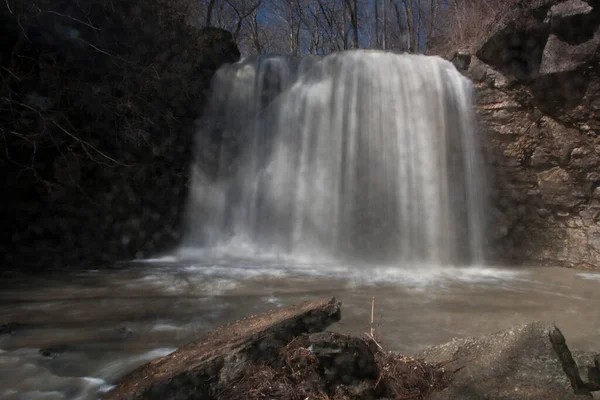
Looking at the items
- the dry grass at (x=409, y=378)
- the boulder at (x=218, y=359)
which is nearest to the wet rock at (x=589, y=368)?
the dry grass at (x=409, y=378)

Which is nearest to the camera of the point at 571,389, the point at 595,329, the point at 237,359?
the point at 571,389

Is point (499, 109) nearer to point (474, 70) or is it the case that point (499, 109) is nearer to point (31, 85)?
point (474, 70)

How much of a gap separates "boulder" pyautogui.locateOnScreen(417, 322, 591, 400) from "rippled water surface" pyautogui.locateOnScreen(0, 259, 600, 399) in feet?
3.77

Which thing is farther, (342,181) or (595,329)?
(342,181)

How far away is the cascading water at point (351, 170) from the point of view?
9523 millimetres

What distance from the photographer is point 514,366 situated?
2340 millimetres

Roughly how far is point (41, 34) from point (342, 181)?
21.0ft

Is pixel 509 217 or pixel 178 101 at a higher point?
pixel 178 101

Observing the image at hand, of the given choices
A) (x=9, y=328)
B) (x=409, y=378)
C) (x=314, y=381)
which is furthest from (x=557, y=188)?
(x=9, y=328)

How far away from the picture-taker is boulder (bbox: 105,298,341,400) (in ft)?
7.48

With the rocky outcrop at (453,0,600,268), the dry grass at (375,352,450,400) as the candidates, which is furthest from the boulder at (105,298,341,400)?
the rocky outcrop at (453,0,600,268)

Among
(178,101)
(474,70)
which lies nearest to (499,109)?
(474,70)

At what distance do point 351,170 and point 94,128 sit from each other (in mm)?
5219

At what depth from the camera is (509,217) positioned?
31.2 ft
